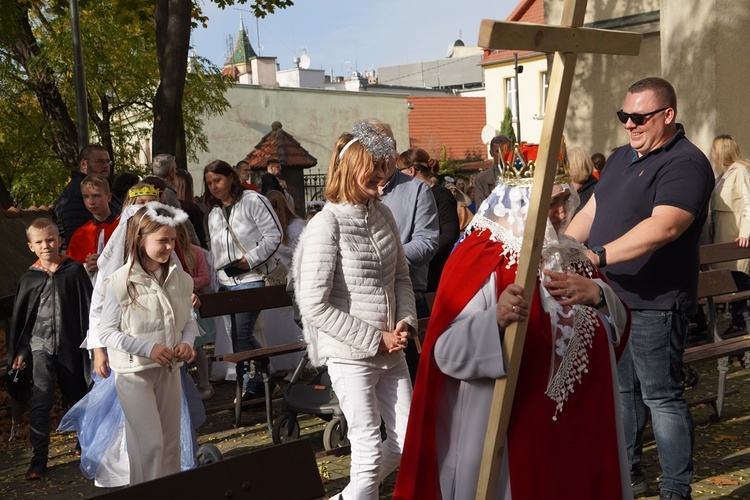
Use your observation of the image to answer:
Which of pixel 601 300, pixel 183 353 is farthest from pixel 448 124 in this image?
pixel 601 300

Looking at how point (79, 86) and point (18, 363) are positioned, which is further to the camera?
point (79, 86)

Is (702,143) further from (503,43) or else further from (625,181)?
(503,43)

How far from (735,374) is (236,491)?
7226 millimetres

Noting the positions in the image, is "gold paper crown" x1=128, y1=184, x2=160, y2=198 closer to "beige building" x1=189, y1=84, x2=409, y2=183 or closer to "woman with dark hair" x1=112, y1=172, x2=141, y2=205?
"woman with dark hair" x1=112, y1=172, x2=141, y2=205

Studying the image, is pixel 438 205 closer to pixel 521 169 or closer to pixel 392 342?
pixel 392 342

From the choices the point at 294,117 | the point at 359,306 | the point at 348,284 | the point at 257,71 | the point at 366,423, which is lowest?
the point at 366,423

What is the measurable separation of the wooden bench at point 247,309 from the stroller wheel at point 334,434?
740mm

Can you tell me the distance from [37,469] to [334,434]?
83.3 inches

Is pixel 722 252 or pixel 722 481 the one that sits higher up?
pixel 722 252

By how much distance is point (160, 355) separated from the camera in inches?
209

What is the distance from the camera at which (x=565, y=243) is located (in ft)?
13.3

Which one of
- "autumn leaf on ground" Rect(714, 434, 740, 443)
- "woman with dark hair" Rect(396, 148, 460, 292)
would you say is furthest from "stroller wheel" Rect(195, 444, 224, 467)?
"autumn leaf on ground" Rect(714, 434, 740, 443)

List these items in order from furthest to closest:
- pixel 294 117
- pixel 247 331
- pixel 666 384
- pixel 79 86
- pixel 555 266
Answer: pixel 294 117 < pixel 79 86 < pixel 247 331 < pixel 666 384 < pixel 555 266

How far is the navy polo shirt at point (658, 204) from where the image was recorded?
485 centimetres
